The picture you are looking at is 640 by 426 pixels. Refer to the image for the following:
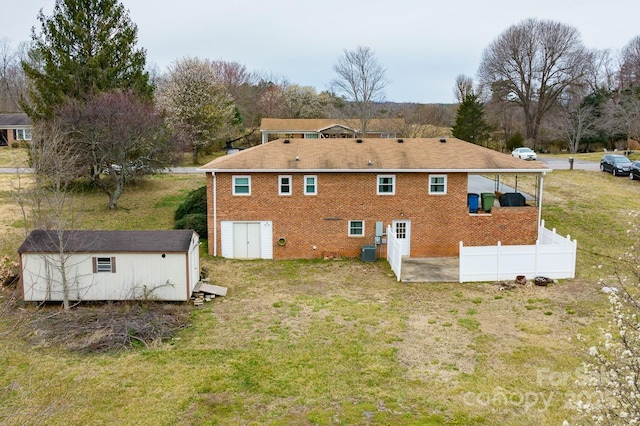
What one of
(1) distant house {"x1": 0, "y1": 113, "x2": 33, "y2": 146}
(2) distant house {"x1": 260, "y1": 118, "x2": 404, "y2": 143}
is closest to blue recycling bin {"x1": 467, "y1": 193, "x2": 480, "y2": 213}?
(2) distant house {"x1": 260, "y1": 118, "x2": 404, "y2": 143}

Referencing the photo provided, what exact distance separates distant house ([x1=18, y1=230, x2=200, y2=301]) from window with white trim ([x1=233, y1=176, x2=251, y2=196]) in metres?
6.39

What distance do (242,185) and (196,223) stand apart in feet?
12.5

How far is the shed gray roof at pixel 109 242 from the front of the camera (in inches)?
679

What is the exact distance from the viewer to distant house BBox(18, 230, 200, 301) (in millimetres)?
17172

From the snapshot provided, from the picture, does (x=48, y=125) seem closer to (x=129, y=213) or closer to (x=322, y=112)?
(x=129, y=213)

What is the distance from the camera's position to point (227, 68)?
78062 millimetres

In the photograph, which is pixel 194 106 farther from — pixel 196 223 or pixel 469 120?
pixel 469 120

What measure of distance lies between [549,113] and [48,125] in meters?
55.9

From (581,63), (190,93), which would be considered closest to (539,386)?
(190,93)

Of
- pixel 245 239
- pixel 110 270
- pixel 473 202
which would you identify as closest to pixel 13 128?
pixel 245 239

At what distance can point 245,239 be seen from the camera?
23.9 m

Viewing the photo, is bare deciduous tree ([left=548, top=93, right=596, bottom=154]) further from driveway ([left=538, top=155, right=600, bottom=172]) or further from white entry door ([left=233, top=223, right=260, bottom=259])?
white entry door ([left=233, top=223, right=260, bottom=259])

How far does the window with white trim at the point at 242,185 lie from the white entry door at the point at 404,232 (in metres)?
7.00

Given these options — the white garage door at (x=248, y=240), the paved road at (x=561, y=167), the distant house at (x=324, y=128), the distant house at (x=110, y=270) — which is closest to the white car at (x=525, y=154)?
the paved road at (x=561, y=167)
